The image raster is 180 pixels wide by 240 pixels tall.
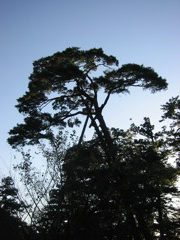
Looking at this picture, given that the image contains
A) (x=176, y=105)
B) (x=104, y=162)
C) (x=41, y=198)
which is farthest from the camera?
(x=176, y=105)

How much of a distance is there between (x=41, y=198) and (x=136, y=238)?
20.4 feet

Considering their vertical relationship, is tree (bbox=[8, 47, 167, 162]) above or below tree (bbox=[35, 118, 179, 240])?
above

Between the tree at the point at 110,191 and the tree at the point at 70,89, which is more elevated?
the tree at the point at 70,89

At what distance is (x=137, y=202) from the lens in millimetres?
11695

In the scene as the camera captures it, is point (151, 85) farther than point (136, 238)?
Yes

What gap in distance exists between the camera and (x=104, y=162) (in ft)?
→ 43.8

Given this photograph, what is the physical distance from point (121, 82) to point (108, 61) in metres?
1.88

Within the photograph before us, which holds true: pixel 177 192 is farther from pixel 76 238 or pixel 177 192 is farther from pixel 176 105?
pixel 76 238

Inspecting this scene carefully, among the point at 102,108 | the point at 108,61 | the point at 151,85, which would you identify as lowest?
the point at 102,108

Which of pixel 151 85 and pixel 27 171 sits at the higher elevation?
pixel 151 85

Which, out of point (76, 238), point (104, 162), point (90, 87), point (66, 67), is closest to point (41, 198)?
point (76, 238)

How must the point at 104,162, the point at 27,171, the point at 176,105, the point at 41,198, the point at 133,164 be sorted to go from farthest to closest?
the point at 176,105, the point at 104,162, the point at 133,164, the point at 27,171, the point at 41,198

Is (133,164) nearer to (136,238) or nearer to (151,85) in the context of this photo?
(136,238)

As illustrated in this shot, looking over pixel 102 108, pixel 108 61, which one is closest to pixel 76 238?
pixel 102 108
